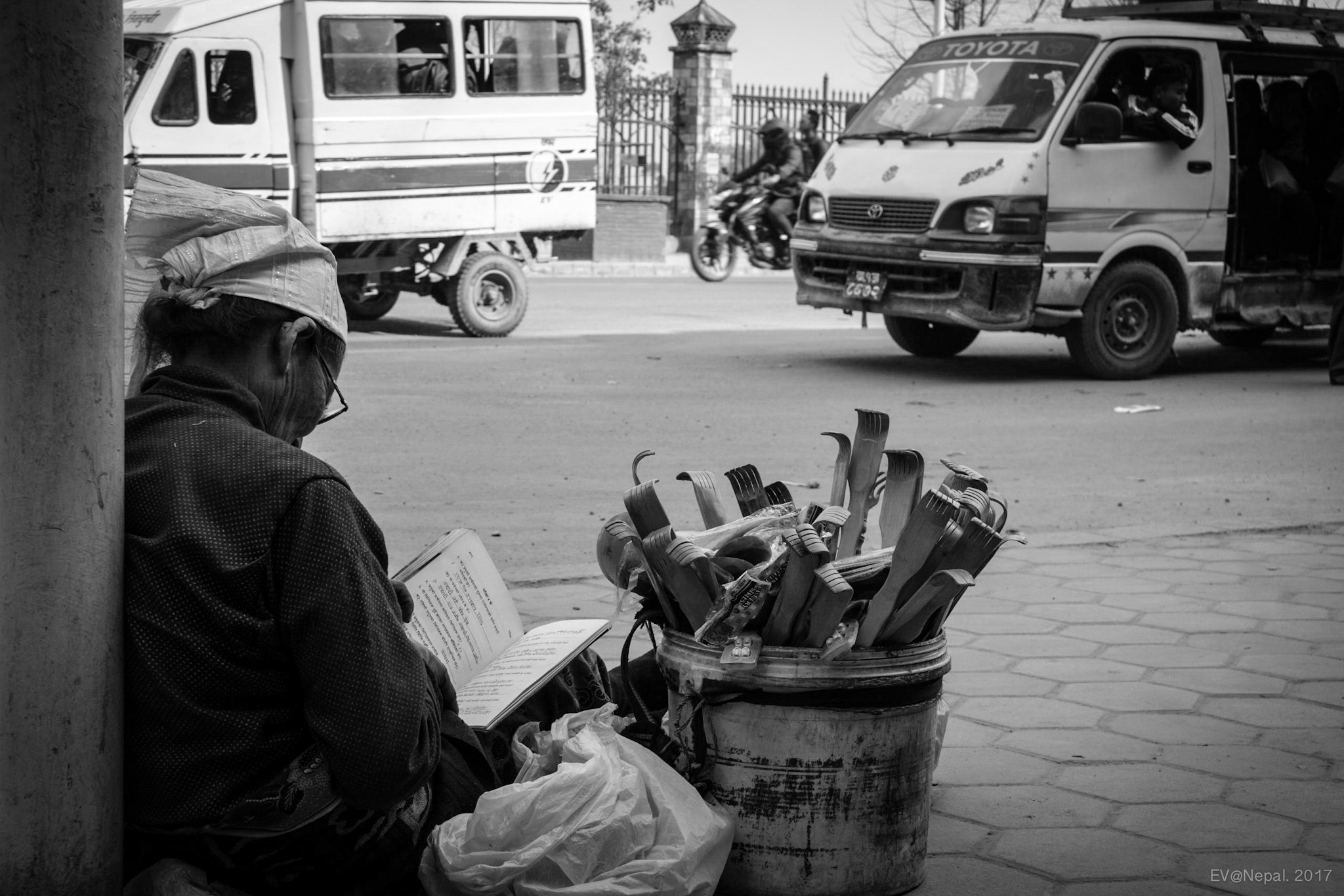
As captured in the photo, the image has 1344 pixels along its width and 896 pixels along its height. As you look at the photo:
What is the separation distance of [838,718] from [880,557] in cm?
28

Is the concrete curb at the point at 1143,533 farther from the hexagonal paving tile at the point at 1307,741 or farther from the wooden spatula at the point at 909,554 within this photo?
the wooden spatula at the point at 909,554

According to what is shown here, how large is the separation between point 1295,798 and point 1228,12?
8.94 meters

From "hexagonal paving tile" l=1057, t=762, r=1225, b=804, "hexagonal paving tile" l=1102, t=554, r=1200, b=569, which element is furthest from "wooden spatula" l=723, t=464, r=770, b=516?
"hexagonal paving tile" l=1102, t=554, r=1200, b=569

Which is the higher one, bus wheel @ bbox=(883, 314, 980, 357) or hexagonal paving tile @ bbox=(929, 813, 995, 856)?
hexagonal paving tile @ bbox=(929, 813, 995, 856)

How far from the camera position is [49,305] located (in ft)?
Result: 6.48

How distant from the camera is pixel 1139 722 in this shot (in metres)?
3.56

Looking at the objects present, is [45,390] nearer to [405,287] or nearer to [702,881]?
[702,881]

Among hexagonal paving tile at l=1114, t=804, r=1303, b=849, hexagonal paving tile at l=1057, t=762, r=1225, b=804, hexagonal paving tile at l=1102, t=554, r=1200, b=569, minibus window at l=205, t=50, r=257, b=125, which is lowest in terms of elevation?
hexagonal paving tile at l=1102, t=554, r=1200, b=569

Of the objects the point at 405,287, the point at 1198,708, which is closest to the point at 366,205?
the point at 405,287

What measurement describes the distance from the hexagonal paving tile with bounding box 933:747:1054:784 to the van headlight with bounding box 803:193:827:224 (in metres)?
7.29

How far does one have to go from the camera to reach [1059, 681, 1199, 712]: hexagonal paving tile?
3678 mm

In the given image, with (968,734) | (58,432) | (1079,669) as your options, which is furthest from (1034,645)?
(58,432)

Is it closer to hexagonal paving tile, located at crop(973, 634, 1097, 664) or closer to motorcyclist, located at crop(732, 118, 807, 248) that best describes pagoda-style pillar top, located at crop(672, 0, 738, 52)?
motorcyclist, located at crop(732, 118, 807, 248)

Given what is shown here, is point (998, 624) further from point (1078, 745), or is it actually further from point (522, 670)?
point (522, 670)
